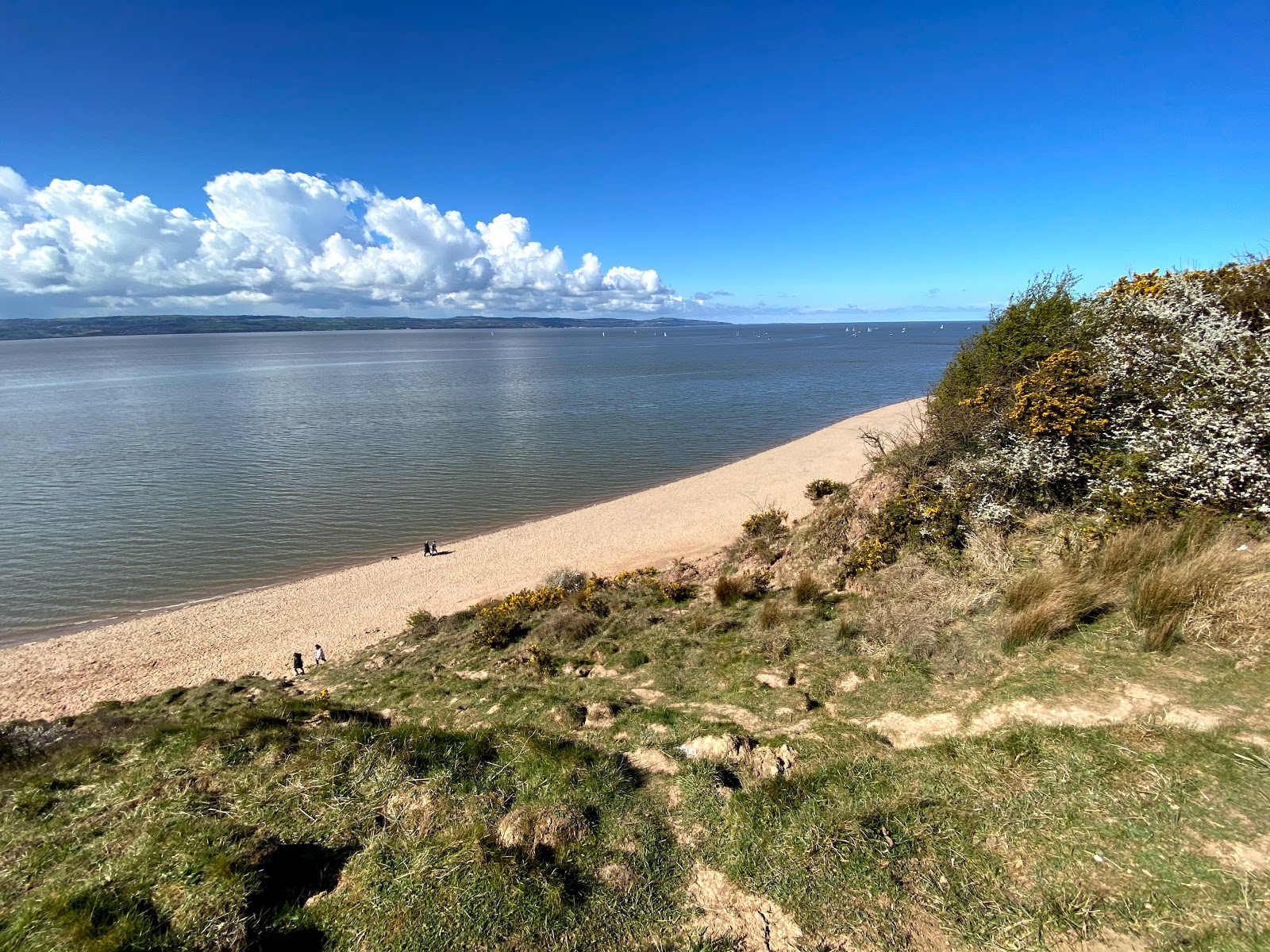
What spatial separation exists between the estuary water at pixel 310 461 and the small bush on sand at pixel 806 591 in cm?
1987

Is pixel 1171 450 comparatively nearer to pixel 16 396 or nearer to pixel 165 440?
pixel 165 440

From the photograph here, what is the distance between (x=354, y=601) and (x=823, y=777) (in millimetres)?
19959

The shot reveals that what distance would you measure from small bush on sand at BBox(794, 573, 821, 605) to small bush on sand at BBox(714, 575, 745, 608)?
133 cm

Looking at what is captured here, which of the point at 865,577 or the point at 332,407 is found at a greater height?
the point at 865,577

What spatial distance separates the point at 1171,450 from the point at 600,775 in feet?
32.2

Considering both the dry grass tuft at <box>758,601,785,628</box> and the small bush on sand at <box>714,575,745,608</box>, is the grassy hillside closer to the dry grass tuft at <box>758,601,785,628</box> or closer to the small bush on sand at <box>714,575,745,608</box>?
the dry grass tuft at <box>758,601,785,628</box>

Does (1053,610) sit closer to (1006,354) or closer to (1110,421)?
(1110,421)

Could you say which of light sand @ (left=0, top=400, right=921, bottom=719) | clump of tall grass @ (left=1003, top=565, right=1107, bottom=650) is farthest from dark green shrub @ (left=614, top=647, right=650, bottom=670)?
light sand @ (left=0, top=400, right=921, bottom=719)

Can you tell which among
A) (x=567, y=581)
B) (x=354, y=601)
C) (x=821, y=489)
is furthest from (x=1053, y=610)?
(x=354, y=601)

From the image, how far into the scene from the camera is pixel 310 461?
40875 mm

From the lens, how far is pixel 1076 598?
25.6 ft

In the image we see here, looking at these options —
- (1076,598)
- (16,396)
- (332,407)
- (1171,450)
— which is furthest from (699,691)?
(16,396)

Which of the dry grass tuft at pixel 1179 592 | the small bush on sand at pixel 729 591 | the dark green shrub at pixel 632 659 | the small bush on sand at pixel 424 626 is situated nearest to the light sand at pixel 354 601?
the small bush on sand at pixel 424 626

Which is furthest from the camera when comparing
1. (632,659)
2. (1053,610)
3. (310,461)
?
(310,461)
